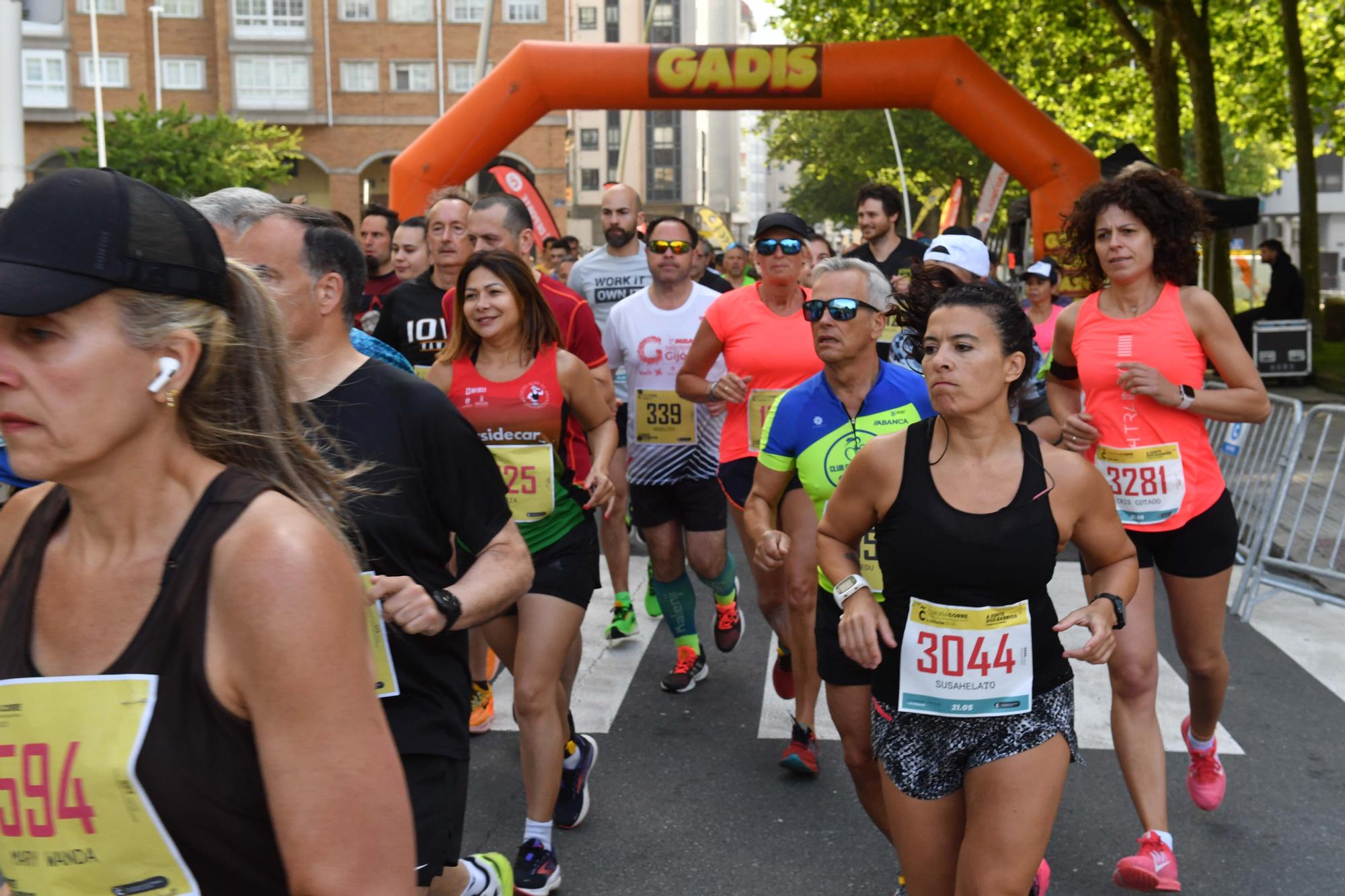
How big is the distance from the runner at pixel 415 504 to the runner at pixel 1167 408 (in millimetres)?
2350

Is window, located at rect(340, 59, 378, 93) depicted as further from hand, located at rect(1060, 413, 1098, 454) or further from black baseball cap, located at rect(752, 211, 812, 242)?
hand, located at rect(1060, 413, 1098, 454)

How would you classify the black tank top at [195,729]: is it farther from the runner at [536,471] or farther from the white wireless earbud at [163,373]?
the runner at [536,471]

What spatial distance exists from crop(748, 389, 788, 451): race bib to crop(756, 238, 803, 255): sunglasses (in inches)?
24.8

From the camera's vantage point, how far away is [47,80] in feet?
187

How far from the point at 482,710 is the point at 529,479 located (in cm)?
167

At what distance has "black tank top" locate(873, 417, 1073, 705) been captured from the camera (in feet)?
11.2

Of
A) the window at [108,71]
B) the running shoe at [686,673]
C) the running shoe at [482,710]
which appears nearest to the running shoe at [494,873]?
the running shoe at [482,710]

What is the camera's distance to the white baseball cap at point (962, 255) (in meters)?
5.55

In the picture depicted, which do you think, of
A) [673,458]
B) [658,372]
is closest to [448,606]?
[673,458]

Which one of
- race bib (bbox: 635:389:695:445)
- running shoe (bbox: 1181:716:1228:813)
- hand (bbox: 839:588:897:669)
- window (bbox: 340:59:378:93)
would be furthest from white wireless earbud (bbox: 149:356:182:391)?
window (bbox: 340:59:378:93)

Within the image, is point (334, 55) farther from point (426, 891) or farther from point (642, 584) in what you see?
point (426, 891)

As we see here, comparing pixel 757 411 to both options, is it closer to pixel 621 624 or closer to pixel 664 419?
pixel 664 419

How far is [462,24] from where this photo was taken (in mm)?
59125

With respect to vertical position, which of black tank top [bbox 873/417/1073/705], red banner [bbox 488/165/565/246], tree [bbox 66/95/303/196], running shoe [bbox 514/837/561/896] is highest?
tree [bbox 66/95/303/196]
